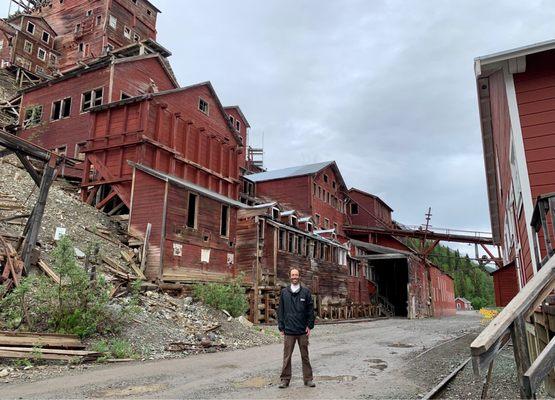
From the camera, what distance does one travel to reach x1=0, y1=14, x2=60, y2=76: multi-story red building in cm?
4434

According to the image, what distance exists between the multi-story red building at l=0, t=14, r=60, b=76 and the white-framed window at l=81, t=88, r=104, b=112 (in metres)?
19.0

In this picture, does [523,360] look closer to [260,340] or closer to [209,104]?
[260,340]

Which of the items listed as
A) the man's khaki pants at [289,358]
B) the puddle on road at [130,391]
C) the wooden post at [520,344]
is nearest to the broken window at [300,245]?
the man's khaki pants at [289,358]

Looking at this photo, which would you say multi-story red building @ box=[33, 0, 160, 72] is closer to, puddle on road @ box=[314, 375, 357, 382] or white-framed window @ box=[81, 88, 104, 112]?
white-framed window @ box=[81, 88, 104, 112]

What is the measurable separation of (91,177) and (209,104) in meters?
10.3

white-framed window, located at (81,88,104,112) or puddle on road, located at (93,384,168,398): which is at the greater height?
white-framed window, located at (81,88,104,112)

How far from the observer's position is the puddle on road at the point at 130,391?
6.67 m

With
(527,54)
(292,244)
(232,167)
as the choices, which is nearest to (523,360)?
(527,54)

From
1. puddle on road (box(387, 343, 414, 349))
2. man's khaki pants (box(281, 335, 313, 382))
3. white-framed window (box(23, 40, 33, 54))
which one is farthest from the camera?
white-framed window (box(23, 40, 33, 54))

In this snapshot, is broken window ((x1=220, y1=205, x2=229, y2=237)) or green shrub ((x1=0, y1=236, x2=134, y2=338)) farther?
broken window ((x1=220, y1=205, x2=229, y2=237))

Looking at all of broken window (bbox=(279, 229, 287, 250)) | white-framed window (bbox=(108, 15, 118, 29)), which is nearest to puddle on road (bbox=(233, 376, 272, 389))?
broken window (bbox=(279, 229, 287, 250))

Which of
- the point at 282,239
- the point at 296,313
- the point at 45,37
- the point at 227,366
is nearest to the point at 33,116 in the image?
the point at 45,37

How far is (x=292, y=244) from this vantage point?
27.3 metres

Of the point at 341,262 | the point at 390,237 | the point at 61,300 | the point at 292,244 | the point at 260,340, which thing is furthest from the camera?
the point at 390,237
